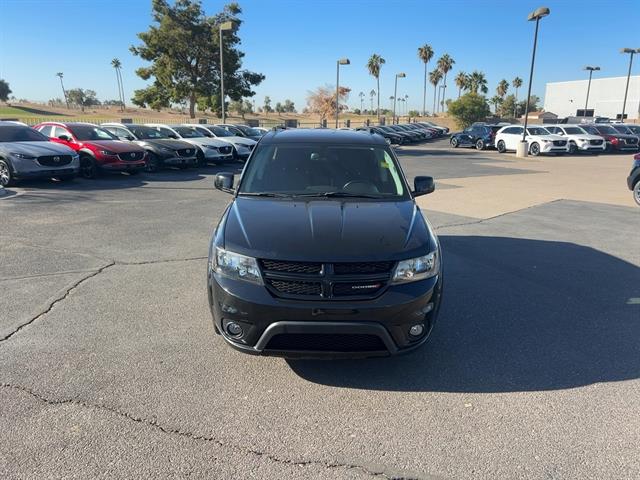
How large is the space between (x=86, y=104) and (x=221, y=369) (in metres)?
143

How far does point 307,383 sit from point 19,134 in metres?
12.7

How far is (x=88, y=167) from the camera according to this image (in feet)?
44.2

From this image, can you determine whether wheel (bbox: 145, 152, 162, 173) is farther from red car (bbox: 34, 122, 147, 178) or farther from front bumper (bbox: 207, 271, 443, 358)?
front bumper (bbox: 207, 271, 443, 358)

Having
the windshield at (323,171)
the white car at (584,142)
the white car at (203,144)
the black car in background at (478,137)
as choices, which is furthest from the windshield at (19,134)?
the black car in background at (478,137)

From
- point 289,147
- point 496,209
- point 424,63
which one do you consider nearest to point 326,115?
point 424,63

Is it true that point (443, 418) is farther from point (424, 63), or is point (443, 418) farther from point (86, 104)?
point (86, 104)

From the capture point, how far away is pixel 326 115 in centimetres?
8181

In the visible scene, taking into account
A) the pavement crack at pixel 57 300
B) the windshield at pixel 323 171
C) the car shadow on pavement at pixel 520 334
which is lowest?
the car shadow on pavement at pixel 520 334

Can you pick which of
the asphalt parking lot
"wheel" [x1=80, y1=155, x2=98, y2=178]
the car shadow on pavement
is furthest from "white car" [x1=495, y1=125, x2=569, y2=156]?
"wheel" [x1=80, y1=155, x2=98, y2=178]

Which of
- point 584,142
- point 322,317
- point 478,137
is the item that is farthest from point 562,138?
point 322,317

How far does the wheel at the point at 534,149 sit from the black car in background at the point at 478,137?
422 centimetres

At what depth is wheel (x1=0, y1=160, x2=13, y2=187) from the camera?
11336mm

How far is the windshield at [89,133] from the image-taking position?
13.9m

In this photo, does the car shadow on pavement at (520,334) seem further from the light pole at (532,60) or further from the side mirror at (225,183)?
the light pole at (532,60)
